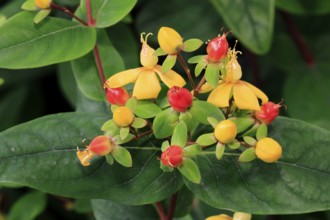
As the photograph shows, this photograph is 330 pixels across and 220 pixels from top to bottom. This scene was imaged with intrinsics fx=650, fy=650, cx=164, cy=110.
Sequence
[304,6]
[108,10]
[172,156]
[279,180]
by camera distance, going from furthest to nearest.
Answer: [304,6] < [108,10] < [279,180] < [172,156]

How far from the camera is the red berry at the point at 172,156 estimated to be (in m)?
0.71

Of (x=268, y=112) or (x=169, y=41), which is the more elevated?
(x=169, y=41)

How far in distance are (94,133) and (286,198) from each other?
0.26 meters

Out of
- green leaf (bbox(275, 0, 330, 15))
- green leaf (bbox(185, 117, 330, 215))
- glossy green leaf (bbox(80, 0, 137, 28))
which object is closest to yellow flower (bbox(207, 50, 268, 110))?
green leaf (bbox(185, 117, 330, 215))

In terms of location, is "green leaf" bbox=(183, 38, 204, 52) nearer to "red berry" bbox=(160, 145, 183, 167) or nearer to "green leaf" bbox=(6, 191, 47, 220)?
"red berry" bbox=(160, 145, 183, 167)

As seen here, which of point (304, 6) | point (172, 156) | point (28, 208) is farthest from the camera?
point (304, 6)

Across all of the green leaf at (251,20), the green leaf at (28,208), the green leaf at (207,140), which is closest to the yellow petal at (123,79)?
the green leaf at (207,140)

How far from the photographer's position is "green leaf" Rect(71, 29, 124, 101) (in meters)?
0.94

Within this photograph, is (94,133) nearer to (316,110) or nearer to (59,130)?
(59,130)

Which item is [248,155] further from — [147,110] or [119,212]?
[119,212]

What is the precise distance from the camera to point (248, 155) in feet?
2.56

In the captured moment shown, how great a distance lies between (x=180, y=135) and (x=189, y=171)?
0.15ft

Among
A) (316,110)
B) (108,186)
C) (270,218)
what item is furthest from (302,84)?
(108,186)

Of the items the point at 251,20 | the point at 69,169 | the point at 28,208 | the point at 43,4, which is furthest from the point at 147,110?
the point at 28,208
